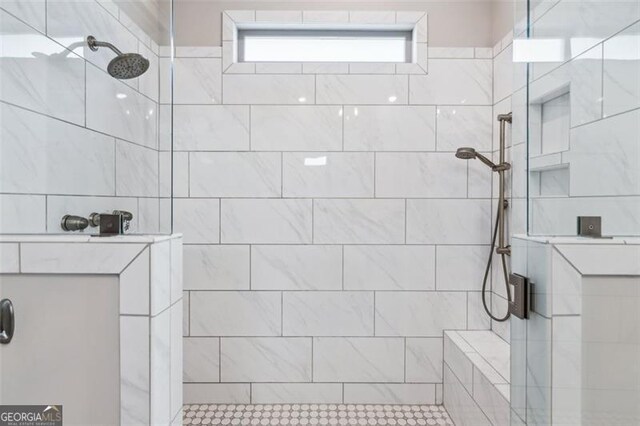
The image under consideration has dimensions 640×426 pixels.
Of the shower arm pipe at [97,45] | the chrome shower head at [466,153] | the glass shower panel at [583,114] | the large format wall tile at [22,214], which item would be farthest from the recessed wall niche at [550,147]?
the shower arm pipe at [97,45]

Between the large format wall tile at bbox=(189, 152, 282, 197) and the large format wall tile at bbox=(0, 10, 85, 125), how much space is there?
0.83 m

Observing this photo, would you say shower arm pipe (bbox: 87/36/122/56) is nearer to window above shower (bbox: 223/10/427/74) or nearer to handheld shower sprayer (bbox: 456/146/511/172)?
window above shower (bbox: 223/10/427/74)

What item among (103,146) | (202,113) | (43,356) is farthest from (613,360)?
(202,113)

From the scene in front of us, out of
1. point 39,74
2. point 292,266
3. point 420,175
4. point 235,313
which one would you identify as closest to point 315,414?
point 235,313

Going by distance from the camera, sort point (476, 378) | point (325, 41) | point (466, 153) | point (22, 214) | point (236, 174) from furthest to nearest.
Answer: point (325, 41), point (236, 174), point (466, 153), point (476, 378), point (22, 214)

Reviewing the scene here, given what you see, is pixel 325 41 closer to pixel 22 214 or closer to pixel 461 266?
pixel 461 266

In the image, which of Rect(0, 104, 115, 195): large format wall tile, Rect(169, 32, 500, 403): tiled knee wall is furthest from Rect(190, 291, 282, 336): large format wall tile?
Rect(0, 104, 115, 195): large format wall tile

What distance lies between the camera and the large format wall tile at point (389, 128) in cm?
221

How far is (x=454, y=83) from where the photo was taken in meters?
2.23

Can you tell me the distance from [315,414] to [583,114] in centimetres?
188

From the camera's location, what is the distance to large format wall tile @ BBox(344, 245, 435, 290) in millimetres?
2219

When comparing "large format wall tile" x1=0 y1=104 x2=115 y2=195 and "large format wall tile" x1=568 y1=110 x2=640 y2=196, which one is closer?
"large format wall tile" x1=568 y1=110 x2=640 y2=196

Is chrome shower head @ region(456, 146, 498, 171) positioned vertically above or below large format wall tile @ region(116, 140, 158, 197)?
above

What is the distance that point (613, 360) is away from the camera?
2.65 ft
